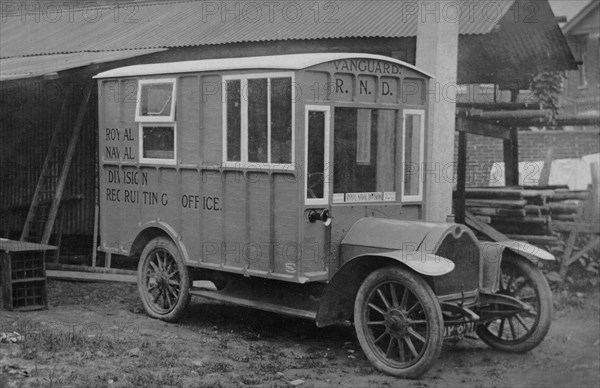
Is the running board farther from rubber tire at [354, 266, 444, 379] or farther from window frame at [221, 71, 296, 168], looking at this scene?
window frame at [221, 71, 296, 168]

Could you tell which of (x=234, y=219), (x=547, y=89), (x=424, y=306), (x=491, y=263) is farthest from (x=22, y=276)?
(x=547, y=89)

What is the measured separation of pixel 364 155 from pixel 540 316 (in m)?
2.25

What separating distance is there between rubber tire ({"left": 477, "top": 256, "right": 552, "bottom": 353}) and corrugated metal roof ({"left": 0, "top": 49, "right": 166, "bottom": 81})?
20.6ft

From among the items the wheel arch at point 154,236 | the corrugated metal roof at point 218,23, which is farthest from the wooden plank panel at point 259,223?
the corrugated metal roof at point 218,23

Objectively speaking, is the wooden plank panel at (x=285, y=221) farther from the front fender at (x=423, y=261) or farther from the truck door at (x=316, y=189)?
the front fender at (x=423, y=261)

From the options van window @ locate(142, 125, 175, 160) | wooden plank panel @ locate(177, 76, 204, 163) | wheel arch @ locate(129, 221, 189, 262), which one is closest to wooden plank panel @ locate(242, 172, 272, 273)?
wooden plank panel @ locate(177, 76, 204, 163)

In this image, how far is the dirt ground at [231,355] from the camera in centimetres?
638

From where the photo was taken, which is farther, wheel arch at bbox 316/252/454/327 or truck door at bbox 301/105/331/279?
truck door at bbox 301/105/331/279

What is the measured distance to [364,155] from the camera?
7.82 m

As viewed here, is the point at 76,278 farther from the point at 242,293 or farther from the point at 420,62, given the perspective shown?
the point at 420,62

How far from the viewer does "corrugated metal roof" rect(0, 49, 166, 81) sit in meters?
11.0

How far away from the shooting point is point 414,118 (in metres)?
8.13

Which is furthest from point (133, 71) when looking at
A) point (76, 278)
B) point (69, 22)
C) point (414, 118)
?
point (69, 22)

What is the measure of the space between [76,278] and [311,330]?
14.7 ft
